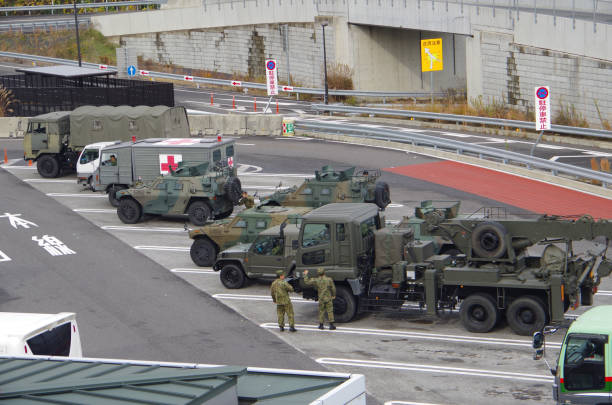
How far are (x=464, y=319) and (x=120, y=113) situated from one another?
817 inches

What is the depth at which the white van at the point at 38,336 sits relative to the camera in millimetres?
13250

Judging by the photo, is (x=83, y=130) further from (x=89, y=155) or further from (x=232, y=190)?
(x=232, y=190)

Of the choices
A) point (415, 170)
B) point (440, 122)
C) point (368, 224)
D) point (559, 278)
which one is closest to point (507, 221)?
point (559, 278)

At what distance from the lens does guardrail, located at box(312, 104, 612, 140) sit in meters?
38.2

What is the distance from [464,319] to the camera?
701 inches

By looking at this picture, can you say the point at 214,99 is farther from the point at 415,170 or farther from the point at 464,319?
the point at 464,319

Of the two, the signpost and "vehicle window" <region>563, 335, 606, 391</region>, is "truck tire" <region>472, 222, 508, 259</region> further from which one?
the signpost

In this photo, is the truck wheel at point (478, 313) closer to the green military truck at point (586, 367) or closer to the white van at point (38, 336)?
the green military truck at point (586, 367)

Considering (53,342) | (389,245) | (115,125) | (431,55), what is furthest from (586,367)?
(431,55)

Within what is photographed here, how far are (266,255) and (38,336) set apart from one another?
7956 mm

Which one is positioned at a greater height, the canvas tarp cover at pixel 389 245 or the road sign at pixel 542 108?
the road sign at pixel 542 108

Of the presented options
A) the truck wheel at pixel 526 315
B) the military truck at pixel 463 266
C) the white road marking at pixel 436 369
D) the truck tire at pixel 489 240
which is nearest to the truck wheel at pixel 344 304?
the military truck at pixel 463 266

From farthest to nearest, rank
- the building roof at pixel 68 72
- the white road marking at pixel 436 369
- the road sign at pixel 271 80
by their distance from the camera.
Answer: the road sign at pixel 271 80, the building roof at pixel 68 72, the white road marking at pixel 436 369

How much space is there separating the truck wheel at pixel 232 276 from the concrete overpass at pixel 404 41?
23.9m
